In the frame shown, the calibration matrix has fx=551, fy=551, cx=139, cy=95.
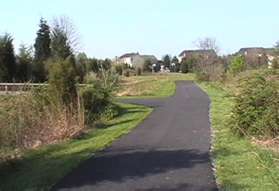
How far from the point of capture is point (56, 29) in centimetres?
8000

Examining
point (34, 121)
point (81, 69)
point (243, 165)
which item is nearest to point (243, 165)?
point (243, 165)

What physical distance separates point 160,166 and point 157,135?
6.02 metres

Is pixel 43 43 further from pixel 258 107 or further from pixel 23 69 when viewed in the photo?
pixel 258 107

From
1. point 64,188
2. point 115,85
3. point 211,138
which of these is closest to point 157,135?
point 211,138

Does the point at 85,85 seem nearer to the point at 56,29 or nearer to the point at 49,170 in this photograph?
the point at 49,170

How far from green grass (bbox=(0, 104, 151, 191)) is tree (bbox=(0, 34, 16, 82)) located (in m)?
33.3

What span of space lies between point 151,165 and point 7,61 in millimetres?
41755

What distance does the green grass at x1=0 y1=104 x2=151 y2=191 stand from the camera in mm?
9734

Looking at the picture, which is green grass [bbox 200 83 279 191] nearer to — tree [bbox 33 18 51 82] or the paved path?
the paved path

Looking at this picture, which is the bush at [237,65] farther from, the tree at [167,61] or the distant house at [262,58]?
the tree at [167,61]

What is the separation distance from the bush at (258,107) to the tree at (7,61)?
1435 inches

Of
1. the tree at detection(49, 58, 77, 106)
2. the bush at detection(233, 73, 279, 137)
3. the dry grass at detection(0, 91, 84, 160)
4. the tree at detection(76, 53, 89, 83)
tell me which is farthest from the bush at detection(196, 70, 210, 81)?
the bush at detection(233, 73, 279, 137)

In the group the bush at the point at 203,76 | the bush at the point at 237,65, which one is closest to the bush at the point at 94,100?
the bush at the point at 237,65

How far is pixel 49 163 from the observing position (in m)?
12.0
